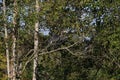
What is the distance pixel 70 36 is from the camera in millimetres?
21938

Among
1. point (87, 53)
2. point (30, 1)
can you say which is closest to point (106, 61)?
point (87, 53)

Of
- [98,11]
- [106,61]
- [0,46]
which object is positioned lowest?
[106,61]

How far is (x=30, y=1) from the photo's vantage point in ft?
72.1

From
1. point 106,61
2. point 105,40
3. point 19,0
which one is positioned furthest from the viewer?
point 106,61

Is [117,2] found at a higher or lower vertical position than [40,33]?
higher

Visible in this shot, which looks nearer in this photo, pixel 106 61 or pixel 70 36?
pixel 70 36

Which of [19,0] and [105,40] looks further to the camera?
[105,40]

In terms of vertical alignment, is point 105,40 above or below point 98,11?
below

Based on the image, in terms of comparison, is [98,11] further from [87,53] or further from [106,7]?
[87,53]

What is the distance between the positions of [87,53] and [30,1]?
177 inches

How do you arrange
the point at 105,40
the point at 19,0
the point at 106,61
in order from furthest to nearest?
the point at 106,61
the point at 105,40
the point at 19,0

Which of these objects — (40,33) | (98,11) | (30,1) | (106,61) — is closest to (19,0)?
(30,1)

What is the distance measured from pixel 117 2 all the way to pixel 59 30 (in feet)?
10.6

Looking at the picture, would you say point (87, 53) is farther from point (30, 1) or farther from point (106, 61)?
point (30, 1)
